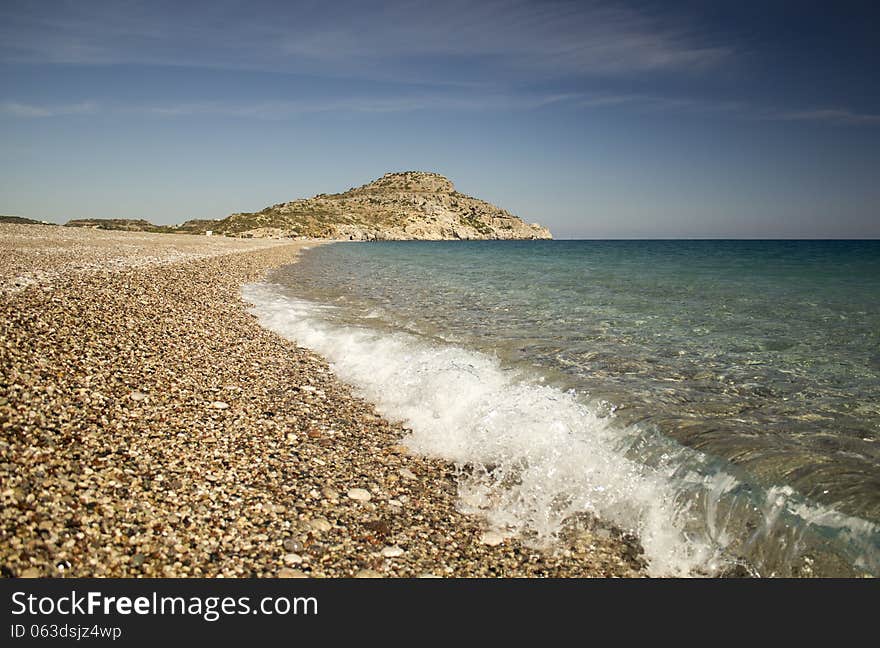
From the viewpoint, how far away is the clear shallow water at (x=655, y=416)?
521 cm

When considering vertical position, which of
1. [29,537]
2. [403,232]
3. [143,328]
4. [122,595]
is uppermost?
[403,232]

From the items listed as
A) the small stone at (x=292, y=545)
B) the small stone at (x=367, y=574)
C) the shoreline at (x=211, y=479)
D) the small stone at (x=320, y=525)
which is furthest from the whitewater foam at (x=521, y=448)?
the small stone at (x=292, y=545)

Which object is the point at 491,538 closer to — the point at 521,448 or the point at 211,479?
the point at 521,448

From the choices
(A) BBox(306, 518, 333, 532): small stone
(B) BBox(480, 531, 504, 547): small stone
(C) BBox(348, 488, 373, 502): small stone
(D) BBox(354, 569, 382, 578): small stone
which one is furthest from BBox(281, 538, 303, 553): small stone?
Answer: (B) BBox(480, 531, 504, 547): small stone

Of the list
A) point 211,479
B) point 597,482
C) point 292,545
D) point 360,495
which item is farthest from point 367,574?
point 597,482

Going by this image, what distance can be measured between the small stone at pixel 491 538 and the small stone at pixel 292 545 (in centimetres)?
188

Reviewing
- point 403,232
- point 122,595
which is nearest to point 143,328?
point 122,595

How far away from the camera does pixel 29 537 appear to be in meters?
3.87

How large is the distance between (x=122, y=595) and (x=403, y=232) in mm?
190954

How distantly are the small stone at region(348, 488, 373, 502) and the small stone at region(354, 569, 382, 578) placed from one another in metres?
1.24

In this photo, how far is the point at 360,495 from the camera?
5.59 meters

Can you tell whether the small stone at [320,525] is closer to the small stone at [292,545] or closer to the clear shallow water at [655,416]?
the small stone at [292,545]

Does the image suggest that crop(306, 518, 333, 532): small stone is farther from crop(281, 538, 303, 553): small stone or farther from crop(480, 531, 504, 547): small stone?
crop(480, 531, 504, 547): small stone

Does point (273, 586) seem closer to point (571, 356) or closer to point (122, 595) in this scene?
point (122, 595)
